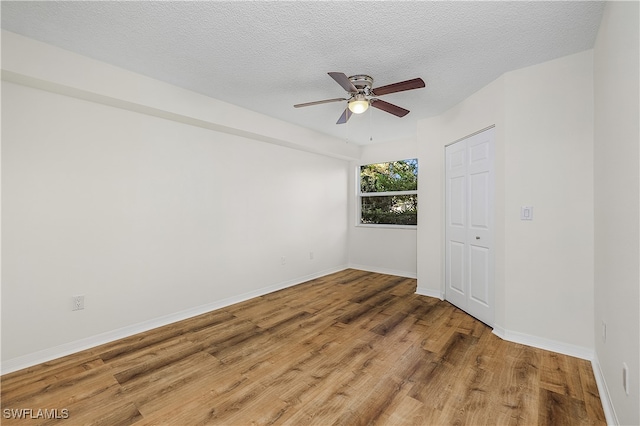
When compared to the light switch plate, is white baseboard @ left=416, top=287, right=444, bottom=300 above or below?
below

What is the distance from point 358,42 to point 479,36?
35.2 inches

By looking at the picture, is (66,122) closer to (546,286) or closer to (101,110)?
(101,110)

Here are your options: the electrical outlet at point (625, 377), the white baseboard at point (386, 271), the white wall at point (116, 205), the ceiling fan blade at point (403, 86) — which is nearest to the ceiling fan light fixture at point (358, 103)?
the ceiling fan blade at point (403, 86)

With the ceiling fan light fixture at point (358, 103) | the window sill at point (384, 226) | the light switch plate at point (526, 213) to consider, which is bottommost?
the window sill at point (384, 226)

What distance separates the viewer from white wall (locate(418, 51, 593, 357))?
2.29 m

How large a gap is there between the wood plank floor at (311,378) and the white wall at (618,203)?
400 mm

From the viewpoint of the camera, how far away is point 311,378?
205 cm

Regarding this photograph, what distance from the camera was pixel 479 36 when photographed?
81.7 inches

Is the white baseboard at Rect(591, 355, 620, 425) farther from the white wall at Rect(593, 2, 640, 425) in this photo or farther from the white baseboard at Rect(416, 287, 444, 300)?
the white baseboard at Rect(416, 287, 444, 300)

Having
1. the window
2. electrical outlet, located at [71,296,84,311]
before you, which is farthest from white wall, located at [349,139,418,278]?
electrical outlet, located at [71,296,84,311]

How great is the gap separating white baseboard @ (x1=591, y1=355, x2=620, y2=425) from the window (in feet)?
10.3

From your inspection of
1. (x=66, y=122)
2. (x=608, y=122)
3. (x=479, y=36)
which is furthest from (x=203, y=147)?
(x=608, y=122)

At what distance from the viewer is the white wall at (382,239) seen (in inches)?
198

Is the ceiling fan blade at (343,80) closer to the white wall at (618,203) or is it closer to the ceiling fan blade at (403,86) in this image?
the ceiling fan blade at (403,86)
